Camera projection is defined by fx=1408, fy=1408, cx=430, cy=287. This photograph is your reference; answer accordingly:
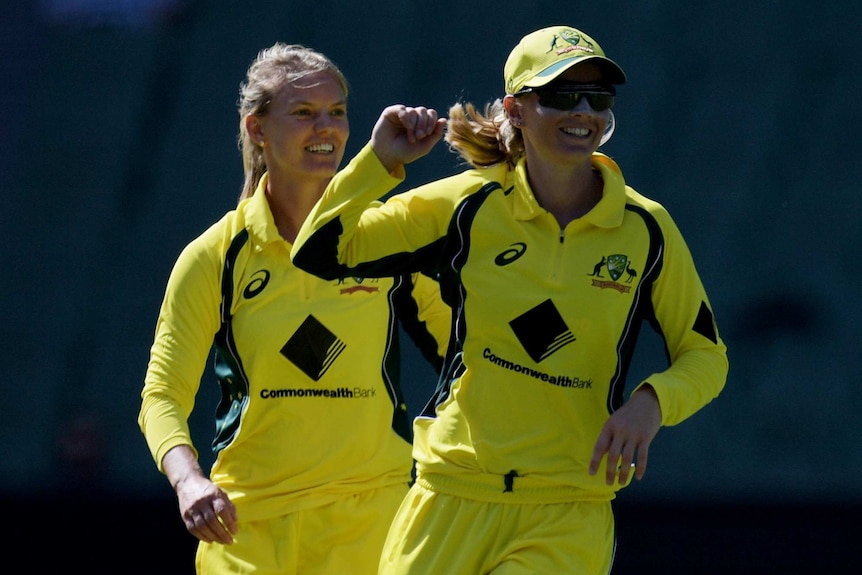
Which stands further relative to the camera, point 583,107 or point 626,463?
point 583,107

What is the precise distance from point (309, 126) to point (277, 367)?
23.7 inches

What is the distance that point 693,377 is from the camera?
8.76 feet

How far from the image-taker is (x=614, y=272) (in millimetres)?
2703

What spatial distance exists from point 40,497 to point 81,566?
1.18 ft

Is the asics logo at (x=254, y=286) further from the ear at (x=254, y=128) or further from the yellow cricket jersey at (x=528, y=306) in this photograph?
the yellow cricket jersey at (x=528, y=306)

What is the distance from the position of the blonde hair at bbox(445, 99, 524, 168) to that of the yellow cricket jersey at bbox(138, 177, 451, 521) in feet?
1.65

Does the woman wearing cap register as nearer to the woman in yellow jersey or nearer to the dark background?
the woman in yellow jersey

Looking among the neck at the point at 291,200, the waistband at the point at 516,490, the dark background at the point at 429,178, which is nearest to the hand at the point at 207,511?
the waistband at the point at 516,490

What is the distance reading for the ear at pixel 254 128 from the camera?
3533mm

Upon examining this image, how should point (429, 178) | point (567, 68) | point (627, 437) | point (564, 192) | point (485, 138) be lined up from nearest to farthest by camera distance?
point (627, 437)
point (567, 68)
point (564, 192)
point (485, 138)
point (429, 178)

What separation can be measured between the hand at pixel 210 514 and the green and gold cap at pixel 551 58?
1016 millimetres

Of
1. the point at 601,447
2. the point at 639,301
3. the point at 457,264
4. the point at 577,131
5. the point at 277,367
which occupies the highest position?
the point at 577,131

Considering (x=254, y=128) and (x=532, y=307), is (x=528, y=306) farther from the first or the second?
(x=254, y=128)

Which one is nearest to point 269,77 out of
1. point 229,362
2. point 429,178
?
point 229,362
